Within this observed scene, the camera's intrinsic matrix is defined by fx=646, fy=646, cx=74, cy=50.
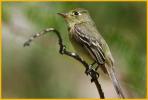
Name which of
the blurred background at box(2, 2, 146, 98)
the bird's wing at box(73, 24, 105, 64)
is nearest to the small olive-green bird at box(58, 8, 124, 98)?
the bird's wing at box(73, 24, 105, 64)

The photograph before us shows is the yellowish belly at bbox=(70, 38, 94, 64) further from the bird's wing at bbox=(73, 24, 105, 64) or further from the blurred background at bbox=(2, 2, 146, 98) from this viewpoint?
the blurred background at bbox=(2, 2, 146, 98)

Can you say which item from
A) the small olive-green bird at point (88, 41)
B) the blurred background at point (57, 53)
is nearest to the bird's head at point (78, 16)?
the small olive-green bird at point (88, 41)

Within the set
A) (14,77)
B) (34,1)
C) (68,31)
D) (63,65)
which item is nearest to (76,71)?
(63,65)

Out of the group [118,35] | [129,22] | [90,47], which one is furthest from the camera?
[129,22]

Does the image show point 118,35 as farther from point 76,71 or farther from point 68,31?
point 76,71

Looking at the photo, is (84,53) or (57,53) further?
(57,53)

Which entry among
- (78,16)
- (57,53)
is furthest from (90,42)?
(57,53)

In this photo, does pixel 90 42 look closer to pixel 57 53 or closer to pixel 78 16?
pixel 78 16
